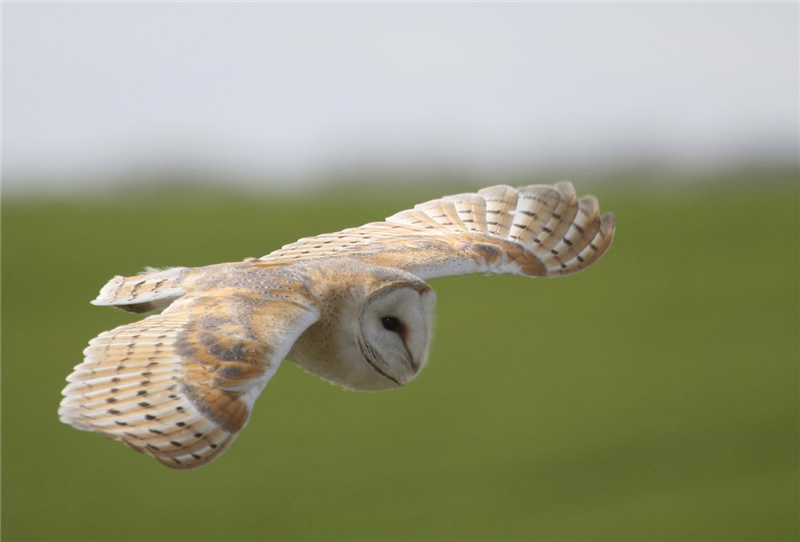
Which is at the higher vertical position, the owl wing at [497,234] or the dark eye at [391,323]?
the owl wing at [497,234]

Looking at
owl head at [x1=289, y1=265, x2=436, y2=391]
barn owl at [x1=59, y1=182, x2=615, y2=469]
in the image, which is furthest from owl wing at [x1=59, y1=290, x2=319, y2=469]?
owl head at [x1=289, y1=265, x2=436, y2=391]

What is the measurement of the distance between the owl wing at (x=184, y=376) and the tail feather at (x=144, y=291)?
1.44 ft

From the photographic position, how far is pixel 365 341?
4.90 metres

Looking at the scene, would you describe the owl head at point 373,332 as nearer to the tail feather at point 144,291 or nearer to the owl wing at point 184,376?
the owl wing at point 184,376

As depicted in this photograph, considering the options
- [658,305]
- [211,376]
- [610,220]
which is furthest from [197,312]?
[658,305]

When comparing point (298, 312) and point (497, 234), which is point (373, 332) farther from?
point (497, 234)

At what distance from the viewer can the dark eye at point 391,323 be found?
16.2 feet

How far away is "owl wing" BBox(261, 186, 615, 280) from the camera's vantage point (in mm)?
5707

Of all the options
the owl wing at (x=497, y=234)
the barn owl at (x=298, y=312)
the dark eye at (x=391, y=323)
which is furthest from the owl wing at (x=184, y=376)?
the owl wing at (x=497, y=234)

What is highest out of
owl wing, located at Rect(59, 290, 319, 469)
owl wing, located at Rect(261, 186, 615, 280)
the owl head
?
owl wing, located at Rect(261, 186, 615, 280)

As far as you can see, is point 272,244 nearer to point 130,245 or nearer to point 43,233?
point 130,245

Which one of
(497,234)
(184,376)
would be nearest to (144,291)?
(184,376)

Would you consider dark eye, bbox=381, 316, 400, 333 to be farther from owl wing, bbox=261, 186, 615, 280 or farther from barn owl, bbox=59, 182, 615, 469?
owl wing, bbox=261, 186, 615, 280

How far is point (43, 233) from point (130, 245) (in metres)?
1.91
